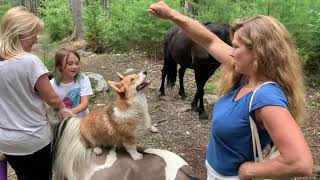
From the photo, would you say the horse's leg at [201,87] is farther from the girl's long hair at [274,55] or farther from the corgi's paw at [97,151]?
the girl's long hair at [274,55]

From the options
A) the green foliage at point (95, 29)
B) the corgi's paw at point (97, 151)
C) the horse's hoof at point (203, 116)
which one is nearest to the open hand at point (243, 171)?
the corgi's paw at point (97, 151)

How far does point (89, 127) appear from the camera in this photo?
2.89 metres

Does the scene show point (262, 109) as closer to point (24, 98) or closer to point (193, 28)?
point (193, 28)

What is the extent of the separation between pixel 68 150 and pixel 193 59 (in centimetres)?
371

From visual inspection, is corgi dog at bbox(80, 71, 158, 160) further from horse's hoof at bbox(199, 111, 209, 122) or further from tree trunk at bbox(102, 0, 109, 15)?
tree trunk at bbox(102, 0, 109, 15)

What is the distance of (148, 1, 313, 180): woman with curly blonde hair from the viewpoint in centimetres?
157

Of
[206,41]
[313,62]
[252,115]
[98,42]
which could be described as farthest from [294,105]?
[98,42]

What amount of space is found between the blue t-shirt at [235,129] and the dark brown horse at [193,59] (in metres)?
3.91

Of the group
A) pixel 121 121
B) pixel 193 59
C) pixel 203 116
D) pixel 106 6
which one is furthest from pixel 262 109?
pixel 106 6

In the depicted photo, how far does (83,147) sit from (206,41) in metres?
1.06

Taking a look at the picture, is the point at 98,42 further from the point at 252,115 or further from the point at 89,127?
the point at 252,115

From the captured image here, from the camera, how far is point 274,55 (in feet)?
5.71

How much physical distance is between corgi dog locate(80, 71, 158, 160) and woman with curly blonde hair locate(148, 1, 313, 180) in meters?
0.98

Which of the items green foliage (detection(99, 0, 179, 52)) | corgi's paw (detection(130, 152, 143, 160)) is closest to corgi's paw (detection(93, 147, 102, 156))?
corgi's paw (detection(130, 152, 143, 160))
